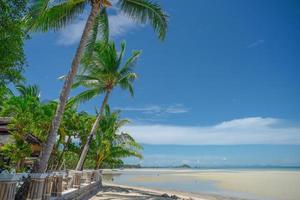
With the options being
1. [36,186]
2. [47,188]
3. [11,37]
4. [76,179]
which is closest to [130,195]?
[76,179]

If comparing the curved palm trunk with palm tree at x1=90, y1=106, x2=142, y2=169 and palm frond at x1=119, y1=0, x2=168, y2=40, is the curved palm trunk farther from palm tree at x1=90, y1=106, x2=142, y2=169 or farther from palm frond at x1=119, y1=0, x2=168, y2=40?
palm tree at x1=90, y1=106, x2=142, y2=169

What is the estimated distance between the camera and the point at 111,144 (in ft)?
70.0

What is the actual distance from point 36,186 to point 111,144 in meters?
14.7

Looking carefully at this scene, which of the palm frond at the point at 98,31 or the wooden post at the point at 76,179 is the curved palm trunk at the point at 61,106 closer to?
the palm frond at the point at 98,31

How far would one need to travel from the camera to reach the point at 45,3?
8.59 m

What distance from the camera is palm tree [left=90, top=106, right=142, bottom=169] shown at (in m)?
20.2

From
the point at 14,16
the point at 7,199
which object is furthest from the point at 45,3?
the point at 7,199

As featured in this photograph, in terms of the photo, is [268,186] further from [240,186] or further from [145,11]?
[145,11]

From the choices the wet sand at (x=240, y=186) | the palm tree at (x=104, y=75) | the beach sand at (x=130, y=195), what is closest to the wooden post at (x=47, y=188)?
the beach sand at (x=130, y=195)

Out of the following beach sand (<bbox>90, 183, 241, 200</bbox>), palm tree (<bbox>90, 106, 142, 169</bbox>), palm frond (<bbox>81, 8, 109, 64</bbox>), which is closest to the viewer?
palm frond (<bbox>81, 8, 109, 64</bbox>)

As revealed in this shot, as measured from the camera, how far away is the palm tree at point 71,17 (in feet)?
26.5

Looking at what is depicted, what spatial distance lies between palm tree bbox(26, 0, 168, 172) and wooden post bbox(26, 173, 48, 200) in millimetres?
666

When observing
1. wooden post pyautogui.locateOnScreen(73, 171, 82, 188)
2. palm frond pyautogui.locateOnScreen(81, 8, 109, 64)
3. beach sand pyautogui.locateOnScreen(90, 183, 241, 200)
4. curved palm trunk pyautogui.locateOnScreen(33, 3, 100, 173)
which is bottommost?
beach sand pyautogui.locateOnScreen(90, 183, 241, 200)

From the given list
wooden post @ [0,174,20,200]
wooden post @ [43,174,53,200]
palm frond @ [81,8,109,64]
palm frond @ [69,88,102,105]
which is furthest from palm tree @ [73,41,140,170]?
wooden post @ [0,174,20,200]
